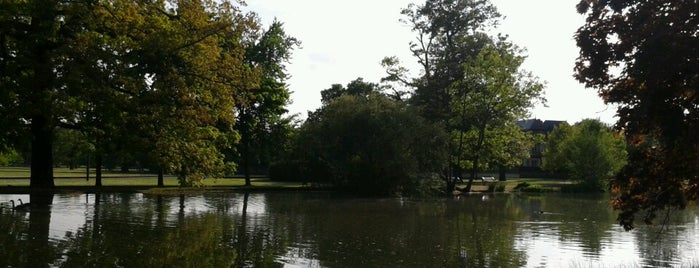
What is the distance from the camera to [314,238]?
1870cm

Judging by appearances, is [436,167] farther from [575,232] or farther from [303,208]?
[575,232]

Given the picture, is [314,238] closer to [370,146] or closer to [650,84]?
[650,84]

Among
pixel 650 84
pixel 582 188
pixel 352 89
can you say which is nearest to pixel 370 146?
pixel 582 188

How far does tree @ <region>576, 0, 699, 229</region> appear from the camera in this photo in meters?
10.0

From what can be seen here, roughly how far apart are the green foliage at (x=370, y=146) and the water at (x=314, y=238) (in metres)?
13.2

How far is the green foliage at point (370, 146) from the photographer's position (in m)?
43.8

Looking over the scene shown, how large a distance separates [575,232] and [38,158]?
967 inches

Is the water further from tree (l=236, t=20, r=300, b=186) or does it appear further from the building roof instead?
the building roof

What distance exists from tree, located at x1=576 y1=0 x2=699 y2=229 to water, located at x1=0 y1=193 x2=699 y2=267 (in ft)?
12.8

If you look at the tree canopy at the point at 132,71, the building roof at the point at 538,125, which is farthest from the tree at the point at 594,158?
the building roof at the point at 538,125

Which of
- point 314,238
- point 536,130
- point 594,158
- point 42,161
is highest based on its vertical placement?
point 536,130

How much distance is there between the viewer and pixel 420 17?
5912 centimetres

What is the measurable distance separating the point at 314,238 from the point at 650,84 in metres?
11.0

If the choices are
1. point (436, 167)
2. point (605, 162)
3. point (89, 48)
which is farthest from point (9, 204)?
point (605, 162)
